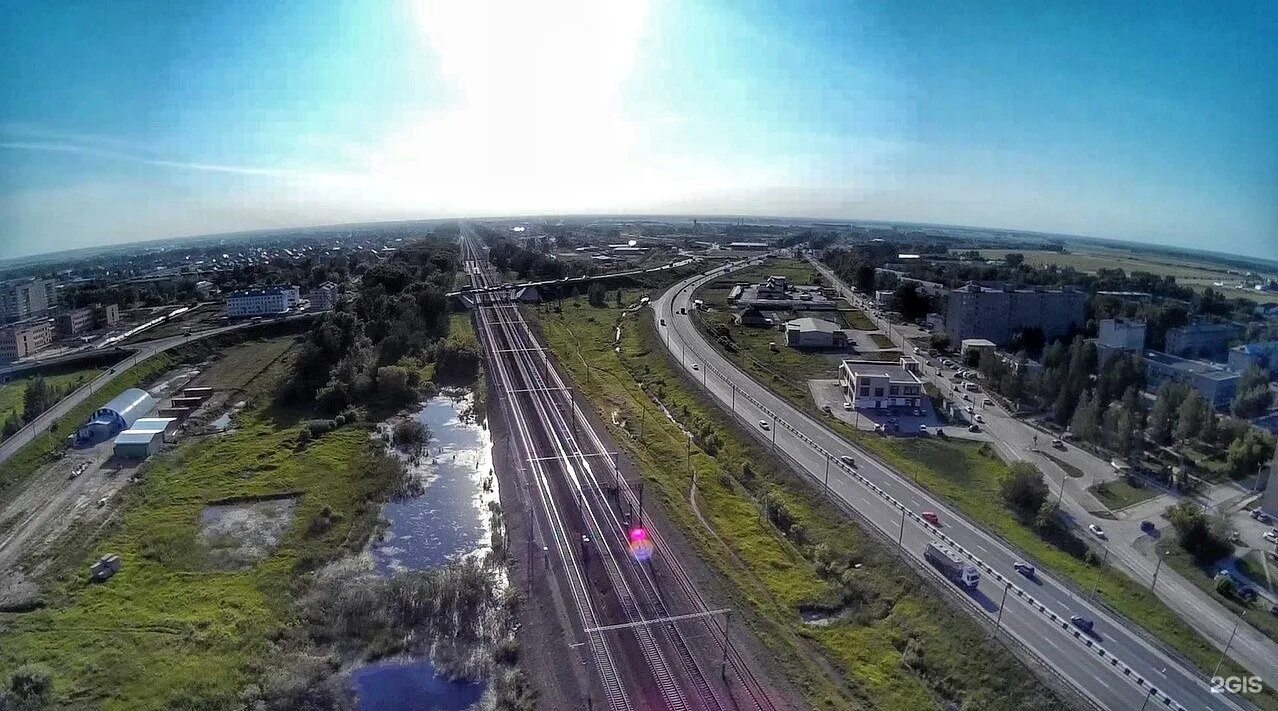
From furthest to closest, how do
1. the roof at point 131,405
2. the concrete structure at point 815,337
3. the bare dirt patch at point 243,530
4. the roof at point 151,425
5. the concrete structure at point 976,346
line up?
1. the concrete structure at point 815,337
2. the concrete structure at point 976,346
3. the roof at point 131,405
4. the roof at point 151,425
5. the bare dirt patch at point 243,530

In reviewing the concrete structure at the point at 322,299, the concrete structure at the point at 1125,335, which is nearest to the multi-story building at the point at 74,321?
the concrete structure at the point at 322,299

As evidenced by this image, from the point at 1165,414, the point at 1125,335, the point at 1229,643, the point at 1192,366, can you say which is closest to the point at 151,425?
the point at 1229,643

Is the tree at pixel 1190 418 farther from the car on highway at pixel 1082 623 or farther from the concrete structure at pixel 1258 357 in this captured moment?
the car on highway at pixel 1082 623

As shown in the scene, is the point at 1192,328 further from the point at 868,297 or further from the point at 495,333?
the point at 495,333

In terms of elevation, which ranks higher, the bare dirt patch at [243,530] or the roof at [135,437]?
the roof at [135,437]

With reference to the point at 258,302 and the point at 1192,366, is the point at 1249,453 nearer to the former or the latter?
the point at 1192,366
